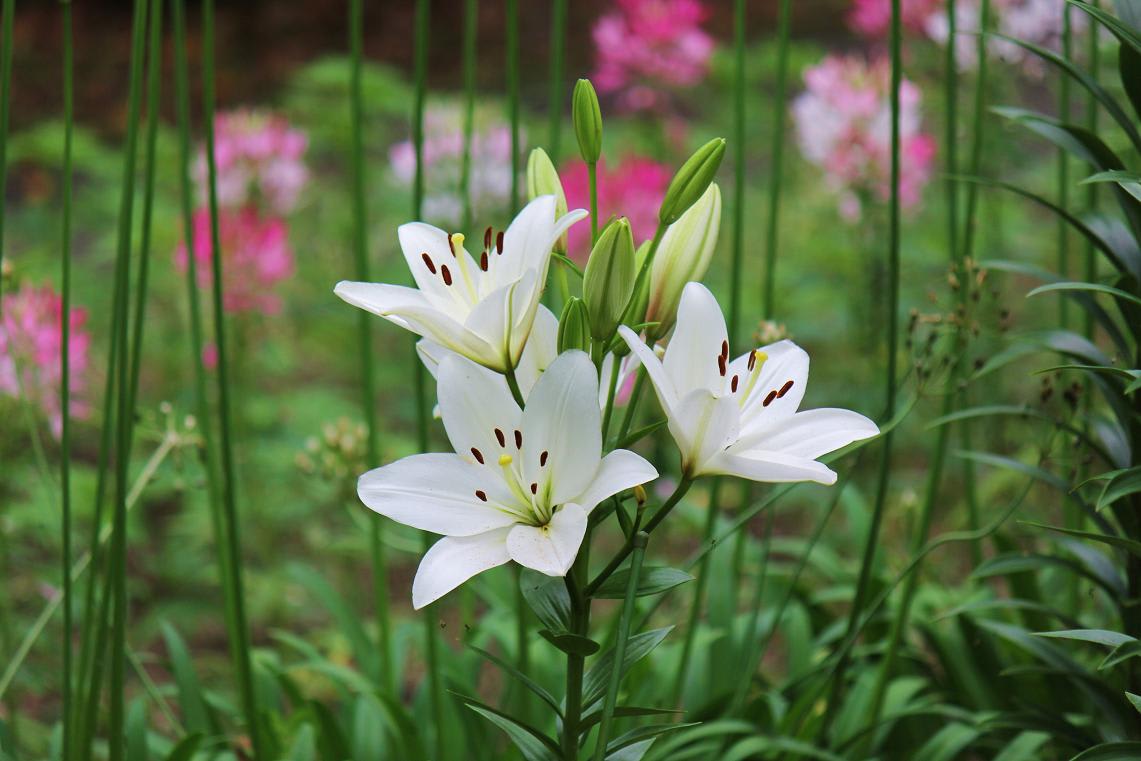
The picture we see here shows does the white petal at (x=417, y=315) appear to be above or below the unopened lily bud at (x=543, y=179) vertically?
below

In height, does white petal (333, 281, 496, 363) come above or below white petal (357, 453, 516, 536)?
above

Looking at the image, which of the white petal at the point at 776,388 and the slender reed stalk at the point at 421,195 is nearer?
the white petal at the point at 776,388

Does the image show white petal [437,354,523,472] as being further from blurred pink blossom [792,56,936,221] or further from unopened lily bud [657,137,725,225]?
blurred pink blossom [792,56,936,221]

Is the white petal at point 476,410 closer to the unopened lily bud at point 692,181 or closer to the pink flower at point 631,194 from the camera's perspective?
the unopened lily bud at point 692,181

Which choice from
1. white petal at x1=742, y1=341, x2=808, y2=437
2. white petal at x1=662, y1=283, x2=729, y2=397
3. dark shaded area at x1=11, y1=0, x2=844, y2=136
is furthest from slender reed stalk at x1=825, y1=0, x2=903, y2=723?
dark shaded area at x1=11, y1=0, x2=844, y2=136

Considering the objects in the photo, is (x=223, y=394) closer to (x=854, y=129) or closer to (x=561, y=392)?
(x=561, y=392)

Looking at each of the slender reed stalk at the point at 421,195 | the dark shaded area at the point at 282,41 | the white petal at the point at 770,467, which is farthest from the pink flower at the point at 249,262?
the dark shaded area at the point at 282,41
